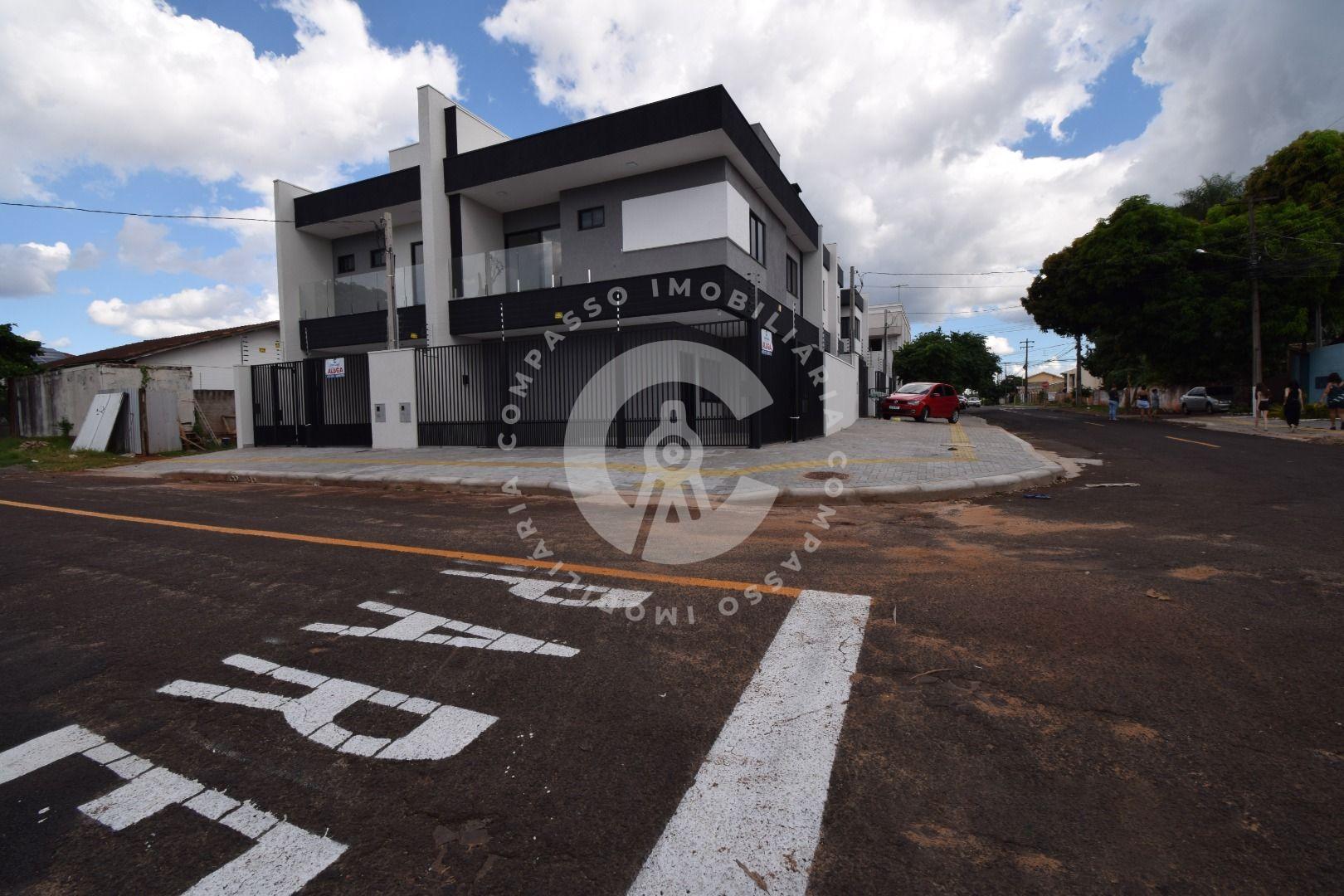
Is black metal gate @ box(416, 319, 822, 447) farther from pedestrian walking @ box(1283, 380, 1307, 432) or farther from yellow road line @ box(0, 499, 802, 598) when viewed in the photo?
pedestrian walking @ box(1283, 380, 1307, 432)

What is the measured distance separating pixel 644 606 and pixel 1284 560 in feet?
15.4

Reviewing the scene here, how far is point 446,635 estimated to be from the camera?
3250 millimetres

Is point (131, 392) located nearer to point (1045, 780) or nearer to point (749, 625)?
point (749, 625)

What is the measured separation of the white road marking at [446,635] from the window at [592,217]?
1481cm

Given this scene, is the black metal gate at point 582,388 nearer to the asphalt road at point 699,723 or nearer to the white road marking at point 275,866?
the asphalt road at point 699,723

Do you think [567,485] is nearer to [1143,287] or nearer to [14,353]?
[1143,287]

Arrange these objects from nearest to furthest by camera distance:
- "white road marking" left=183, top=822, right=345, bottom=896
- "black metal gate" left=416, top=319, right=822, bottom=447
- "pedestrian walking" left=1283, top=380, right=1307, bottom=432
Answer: "white road marking" left=183, top=822, right=345, bottom=896, "black metal gate" left=416, top=319, right=822, bottom=447, "pedestrian walking" left=1283, top=380, right=1307, bottom=432

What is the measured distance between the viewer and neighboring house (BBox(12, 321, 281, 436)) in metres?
20.1

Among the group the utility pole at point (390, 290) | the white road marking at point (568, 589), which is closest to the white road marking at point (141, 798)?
the white road marking at point (568, 589)

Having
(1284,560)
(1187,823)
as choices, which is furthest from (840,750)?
(1284,560)

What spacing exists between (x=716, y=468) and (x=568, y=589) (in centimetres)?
627

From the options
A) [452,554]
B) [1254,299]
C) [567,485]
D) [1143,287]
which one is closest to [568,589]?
[452,554]

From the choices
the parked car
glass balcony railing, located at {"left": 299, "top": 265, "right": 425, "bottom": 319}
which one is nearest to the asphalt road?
glass balcony railing, located at {"left": 299, "top": 265, "right": 425, "bottom": 319}

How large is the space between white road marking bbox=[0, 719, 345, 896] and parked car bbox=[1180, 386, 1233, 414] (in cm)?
4513
